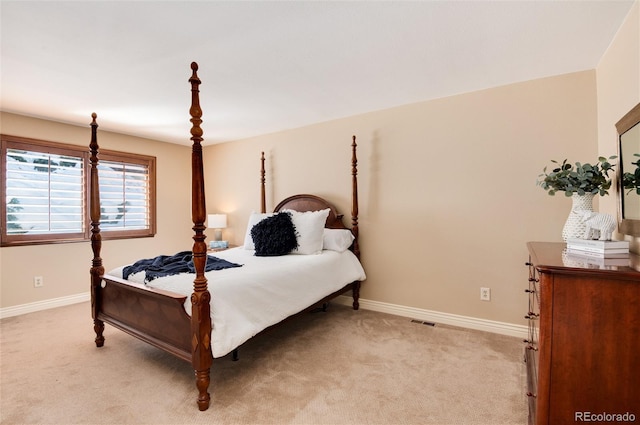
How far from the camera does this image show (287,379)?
84.3 inches

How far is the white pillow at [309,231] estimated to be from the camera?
328 cm

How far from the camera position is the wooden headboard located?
372 cm

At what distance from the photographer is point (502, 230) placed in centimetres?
286

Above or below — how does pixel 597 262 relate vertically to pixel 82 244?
above

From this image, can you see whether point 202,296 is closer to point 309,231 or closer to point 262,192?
point 309,231

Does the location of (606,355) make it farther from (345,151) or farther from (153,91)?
(153,91)

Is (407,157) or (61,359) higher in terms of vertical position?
Answer: (407,157)

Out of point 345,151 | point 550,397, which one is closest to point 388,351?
point 550,397

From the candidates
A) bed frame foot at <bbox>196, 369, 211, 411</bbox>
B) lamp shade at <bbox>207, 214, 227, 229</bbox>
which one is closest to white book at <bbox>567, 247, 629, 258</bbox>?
bed frame foot at <bbox>196, 369, 211, 411</bbox>

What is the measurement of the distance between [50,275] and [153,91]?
267 centimetres

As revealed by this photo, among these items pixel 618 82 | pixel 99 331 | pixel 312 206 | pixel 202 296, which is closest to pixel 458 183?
Answer: pixel 618 82

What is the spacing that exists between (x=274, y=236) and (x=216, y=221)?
1.81 m

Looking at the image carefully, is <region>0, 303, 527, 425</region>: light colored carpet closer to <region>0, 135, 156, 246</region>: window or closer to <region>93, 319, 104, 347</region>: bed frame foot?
<region>93, 319, 104, 347</region>: bed frame foot

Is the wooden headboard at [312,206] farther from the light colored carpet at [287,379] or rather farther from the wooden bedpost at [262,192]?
the light colored carpet at [287,379]
